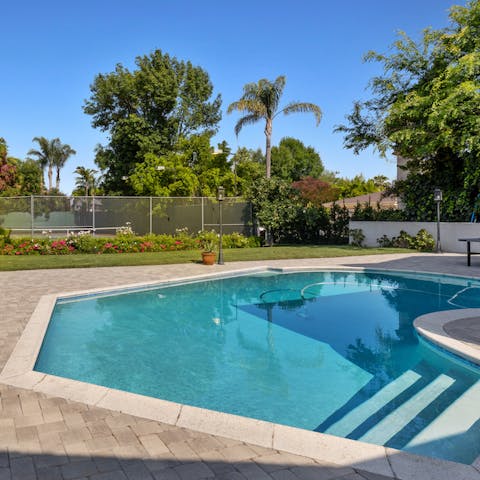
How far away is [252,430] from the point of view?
3221 millimetres

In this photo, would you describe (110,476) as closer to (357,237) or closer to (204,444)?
(204,444)

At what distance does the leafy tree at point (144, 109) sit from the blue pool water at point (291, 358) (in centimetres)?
2339

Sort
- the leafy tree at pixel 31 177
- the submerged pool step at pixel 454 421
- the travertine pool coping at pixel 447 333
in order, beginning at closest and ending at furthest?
1. the submerged pool step at pixel 454 421
2. the travertine pool coping at pixel 447 333
3. the leafy tree at pixel 31 177

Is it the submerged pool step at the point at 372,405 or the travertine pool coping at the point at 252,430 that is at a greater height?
the travertine pool coping at the point at 252,430

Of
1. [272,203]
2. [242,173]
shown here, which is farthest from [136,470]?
[242,173]

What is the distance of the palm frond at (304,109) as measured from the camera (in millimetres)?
22039

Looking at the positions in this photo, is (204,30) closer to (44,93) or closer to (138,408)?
(44,93)

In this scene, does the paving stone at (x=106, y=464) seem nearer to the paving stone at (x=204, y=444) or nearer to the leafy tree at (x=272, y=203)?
the paving stone at (x=204, y=444)

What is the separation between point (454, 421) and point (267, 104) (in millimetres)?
20726

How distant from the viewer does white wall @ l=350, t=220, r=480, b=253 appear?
55.7ft

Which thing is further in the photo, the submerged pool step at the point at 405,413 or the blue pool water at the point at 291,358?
the blue pool water at the point at 291,358

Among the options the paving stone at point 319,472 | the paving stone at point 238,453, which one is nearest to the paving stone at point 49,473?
the paving stone at point 238,453

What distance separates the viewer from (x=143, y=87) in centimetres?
3130

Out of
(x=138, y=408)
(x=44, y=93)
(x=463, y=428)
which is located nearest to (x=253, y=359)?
(x=138, y=408)
